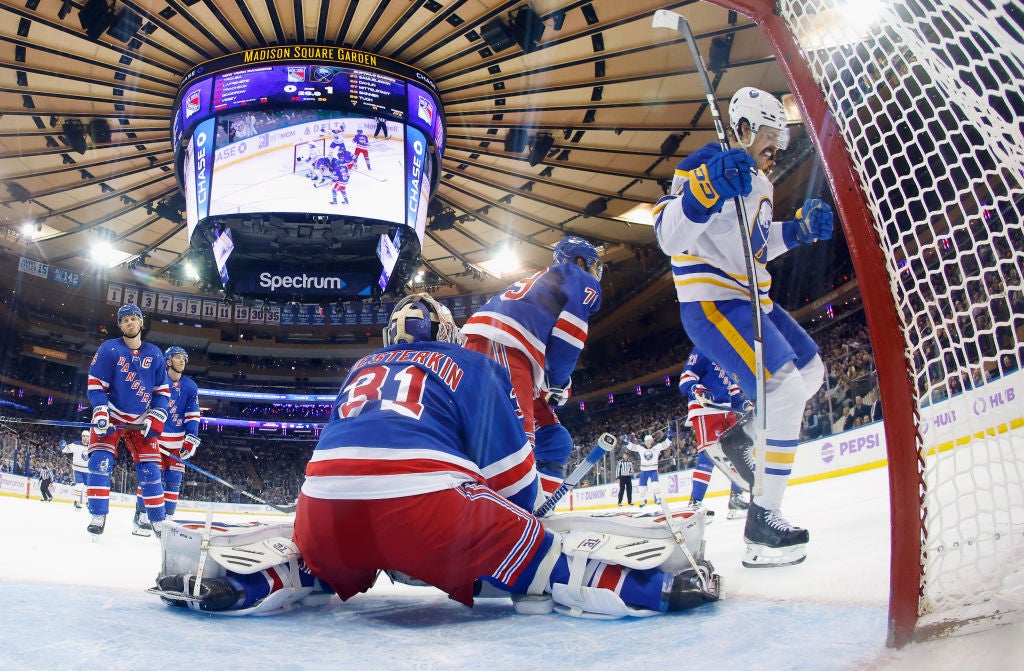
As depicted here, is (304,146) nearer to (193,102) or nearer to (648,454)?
(193,102)

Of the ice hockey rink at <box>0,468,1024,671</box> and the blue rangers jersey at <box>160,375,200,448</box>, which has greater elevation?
the blue rangers jersey at <box>160,375,200,448</box>

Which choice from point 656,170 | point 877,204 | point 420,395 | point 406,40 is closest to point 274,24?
point 406,40

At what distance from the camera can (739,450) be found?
4.19 meters

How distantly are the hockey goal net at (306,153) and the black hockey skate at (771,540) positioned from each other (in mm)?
8169

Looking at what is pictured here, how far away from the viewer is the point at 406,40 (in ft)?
30.8

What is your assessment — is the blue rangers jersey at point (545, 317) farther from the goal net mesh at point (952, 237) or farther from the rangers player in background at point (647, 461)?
the rangers player in background at point (647, 461)

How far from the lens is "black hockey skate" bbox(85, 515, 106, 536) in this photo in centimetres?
532

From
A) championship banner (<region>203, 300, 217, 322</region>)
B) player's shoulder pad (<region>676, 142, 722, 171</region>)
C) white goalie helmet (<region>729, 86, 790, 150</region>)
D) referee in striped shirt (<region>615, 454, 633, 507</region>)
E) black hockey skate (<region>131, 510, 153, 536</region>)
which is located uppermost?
championship banner (<region>203, 300, 217, 322</region>)

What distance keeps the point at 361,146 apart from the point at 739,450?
714 cm

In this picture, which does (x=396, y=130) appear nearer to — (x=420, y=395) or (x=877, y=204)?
(x=420, y=395)

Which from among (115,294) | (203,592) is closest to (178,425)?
(203,592)

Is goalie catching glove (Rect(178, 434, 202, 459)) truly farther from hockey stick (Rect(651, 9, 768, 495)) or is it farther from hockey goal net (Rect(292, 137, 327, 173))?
hockey stick (Rect(651, 9, 768, 495))

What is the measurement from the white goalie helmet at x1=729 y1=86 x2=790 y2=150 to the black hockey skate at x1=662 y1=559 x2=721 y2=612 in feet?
6.14

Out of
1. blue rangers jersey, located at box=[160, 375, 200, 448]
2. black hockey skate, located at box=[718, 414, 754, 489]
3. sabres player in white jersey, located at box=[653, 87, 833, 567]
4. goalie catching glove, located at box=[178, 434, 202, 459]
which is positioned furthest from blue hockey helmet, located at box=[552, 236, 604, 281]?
goalie catching glove, located at box=[178, 434, 202, 459]
